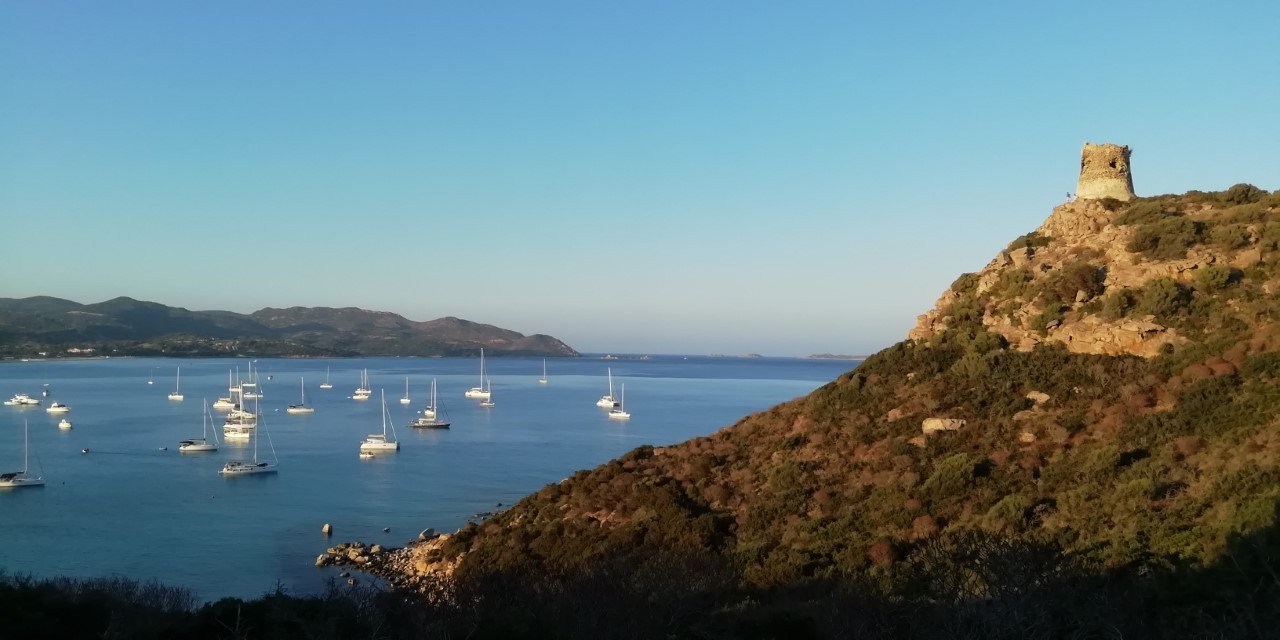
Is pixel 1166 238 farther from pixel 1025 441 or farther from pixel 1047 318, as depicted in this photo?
pixel 1025 441

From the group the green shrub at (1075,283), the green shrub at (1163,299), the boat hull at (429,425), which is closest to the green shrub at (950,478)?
the green shrub at (1163,299)

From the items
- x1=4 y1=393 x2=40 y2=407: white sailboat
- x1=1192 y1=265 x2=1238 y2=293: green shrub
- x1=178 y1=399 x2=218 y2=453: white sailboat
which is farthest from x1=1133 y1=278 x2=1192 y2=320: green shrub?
x1=4 y1=393 x2=40 y2=407: white sailboat

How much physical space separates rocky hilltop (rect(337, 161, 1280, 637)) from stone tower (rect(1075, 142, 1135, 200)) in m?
0.94

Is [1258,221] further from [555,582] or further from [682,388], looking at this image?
[682,388]

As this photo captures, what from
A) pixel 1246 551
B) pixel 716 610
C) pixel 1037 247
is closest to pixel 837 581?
pixel 716 610

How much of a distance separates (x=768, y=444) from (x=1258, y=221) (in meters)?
14.5

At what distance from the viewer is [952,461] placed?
16.7 metres

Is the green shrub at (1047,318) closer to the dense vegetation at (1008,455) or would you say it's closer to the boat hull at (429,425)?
the dense vegetation at (1008,455)

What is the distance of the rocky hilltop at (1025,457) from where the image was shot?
439 inches

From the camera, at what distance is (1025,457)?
16.5 meters

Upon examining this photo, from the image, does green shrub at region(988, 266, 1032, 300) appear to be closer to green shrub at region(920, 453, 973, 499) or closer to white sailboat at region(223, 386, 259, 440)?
green shrub at region(920, 453, 973, 499)

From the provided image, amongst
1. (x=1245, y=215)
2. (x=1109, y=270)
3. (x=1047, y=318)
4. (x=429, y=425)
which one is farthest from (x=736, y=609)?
(x=429, y=425)

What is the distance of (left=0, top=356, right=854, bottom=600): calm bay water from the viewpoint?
2755 cm

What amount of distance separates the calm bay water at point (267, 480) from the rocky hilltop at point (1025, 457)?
20.5ft
